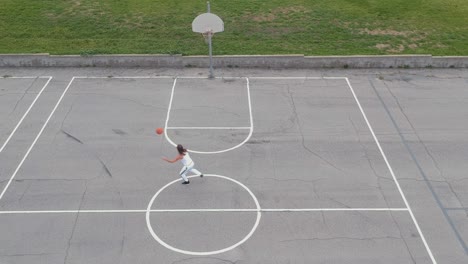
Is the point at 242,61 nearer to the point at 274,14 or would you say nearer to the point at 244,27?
the point at 244,27

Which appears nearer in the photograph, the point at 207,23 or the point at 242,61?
the point at 207,23

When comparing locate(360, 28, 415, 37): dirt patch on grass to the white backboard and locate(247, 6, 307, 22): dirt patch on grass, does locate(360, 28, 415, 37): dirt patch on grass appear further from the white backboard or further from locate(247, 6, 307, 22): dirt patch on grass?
the white backboard

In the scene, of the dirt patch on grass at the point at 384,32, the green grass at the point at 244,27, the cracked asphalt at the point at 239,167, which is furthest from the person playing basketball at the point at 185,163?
the dirt patch on grass at the point at 384,32

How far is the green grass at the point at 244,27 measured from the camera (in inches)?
979

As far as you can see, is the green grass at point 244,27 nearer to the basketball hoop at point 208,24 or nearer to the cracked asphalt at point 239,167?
A: the cracked asphalt at point 239,167

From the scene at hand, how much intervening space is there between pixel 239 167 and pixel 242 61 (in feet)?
27.1

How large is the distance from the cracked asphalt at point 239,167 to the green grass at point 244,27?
1.93 meters

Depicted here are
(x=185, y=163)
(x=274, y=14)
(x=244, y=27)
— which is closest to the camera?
(x=185, y=163)

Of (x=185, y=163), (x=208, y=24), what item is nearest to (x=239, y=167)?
(x=185, y=163)

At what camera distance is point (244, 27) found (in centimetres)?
2652

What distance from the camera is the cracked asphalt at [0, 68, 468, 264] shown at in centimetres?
1381

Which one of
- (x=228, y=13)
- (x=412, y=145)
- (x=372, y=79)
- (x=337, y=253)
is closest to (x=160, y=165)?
(x=337, y=253)

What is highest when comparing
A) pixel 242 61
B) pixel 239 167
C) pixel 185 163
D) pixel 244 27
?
pixel 244 27

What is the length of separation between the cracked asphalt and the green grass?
193cm
